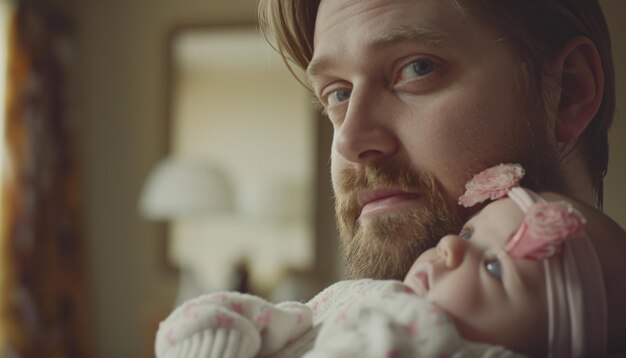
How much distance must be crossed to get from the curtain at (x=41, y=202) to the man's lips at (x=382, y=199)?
11.8 feet

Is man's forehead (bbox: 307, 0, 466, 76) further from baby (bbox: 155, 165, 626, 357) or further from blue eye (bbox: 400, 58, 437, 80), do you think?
baby (bbox: 155, 165, 626, 357)

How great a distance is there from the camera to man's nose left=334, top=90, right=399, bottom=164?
1.14 m

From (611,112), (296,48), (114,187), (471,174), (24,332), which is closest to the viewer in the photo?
(471,174)

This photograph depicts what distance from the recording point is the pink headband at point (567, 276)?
77cm

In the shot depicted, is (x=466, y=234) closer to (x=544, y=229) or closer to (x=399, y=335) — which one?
(x=544, y=229)

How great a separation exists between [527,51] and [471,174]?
25cm

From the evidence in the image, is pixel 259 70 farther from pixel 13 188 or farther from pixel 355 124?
pixel 355 124

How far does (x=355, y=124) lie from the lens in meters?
1.16

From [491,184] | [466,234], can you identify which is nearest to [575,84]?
[491,184]

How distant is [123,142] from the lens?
4812 millimetres

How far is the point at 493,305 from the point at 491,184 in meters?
0.25

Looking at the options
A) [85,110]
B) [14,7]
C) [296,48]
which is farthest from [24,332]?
[296,48]

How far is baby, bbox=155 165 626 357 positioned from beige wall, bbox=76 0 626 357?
12.7ft

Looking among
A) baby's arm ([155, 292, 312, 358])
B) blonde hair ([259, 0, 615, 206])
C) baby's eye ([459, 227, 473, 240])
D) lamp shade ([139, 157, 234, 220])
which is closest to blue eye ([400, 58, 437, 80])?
blonde hair ([259, 0, 615, 206])
